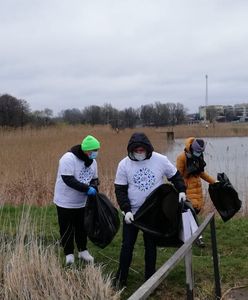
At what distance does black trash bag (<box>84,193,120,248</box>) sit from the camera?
16.9 feet

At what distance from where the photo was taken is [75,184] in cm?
519

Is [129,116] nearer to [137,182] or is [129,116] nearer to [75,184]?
[75,184]

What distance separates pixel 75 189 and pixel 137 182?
80cm

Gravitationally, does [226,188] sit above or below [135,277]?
above

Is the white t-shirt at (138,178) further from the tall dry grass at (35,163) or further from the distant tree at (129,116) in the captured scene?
the distant tree at (129,116)

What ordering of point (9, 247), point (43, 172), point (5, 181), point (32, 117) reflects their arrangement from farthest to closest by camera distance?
point (32, 117)
point (43, 172)
point (5, 181)
point (9, 247)

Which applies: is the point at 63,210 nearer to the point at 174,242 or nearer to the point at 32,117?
the point at 174,242

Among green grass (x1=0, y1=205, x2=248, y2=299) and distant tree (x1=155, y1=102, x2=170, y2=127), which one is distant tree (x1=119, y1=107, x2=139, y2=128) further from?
green grass (x1=0, y1=205, x2=248, y2=299)

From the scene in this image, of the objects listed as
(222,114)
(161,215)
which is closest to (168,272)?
(161,215)

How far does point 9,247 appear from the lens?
454 centimetres

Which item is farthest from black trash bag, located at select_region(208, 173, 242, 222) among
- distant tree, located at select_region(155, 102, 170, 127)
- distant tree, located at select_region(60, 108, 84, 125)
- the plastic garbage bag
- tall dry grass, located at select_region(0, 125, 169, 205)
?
distant tree, located at select_region(155, 102, 170, 127)

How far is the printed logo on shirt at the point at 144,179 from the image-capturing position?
15.6 feet

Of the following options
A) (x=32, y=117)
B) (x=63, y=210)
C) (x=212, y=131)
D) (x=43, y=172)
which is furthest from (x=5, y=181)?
(x=32, y=117)

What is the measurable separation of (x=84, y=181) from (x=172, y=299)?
Result: 1547 mm
